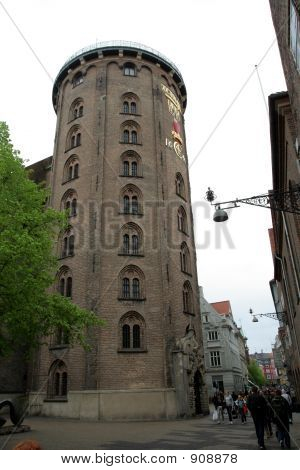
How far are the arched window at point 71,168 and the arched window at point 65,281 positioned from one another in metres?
7.65

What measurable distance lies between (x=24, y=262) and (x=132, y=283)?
13.0 metres

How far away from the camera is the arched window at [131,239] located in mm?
26125

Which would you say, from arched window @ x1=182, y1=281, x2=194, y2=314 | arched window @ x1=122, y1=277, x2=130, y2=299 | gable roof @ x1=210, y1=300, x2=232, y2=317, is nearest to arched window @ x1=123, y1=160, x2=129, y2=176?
arched window @ x1=122, y1=277, x2=130, y2=299

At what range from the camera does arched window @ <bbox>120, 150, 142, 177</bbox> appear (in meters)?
28.9

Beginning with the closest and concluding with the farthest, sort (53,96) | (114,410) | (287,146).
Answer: (287,146), (114,410), (53,96)

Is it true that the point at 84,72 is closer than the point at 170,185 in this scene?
No

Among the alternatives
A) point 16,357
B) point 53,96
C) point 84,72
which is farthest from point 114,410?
point 53,96

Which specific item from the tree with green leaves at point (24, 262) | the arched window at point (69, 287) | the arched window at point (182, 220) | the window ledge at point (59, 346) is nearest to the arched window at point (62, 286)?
the arched window at point (69, 287)

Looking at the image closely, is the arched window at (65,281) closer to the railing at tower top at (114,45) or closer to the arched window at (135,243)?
the arched window at (135,243)

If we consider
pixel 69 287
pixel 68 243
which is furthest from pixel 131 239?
pixel 69 287

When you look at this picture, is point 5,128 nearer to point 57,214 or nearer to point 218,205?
point 57,214
